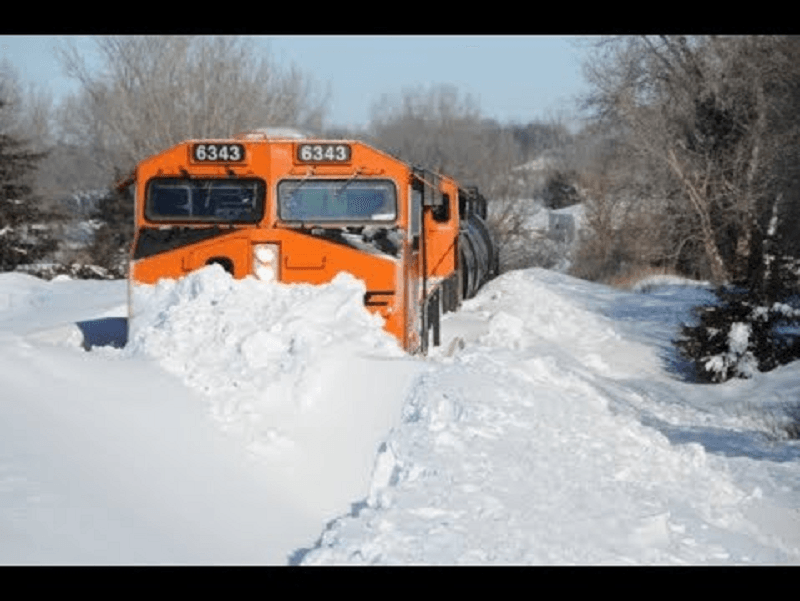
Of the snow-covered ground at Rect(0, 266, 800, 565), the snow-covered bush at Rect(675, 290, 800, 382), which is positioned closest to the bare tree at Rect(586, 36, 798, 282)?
the snow-covered bush at Rect(675, 290, 800, 382)

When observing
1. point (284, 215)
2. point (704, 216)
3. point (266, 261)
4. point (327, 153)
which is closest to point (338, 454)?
point (266, 261)

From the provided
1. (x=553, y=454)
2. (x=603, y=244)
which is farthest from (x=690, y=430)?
(x=603, y=244)

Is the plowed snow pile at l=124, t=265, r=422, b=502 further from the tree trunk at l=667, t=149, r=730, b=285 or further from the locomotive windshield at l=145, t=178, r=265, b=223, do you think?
the tree trunk at l=667, t=149, r=730, b=285

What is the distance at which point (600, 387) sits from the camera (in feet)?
48.6

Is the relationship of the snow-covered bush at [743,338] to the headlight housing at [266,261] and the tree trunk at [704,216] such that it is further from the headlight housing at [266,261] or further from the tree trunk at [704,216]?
the tree trunk at [704,216]

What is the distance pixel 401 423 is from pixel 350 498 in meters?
1.61

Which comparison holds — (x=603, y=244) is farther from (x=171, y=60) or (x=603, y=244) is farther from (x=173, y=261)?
(x=173, y=261)

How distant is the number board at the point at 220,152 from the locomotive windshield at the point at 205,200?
0.76 ft

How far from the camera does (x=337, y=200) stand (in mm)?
12844

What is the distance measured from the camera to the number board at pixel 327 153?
12789mm

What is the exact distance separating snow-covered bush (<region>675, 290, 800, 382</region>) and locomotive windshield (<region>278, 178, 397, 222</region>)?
6779 mm

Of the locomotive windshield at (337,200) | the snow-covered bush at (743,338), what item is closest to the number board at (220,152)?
the locomotive windshield at (337,200)

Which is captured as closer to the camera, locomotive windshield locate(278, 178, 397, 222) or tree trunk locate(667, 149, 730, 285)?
locomotive windshield locate(278, 178, 397, 222)

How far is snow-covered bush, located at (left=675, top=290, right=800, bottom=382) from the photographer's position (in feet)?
56.7
